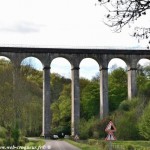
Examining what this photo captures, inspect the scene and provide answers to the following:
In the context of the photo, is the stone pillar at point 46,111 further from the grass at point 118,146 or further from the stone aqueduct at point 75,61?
the grass at point 118,146

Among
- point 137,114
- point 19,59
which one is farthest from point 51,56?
point 137,114

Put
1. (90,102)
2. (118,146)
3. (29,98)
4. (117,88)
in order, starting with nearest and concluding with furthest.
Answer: (118,146) → (29,98) → (90,102) → (117,88)

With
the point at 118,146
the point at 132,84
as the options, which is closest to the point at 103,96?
the point at 132,84

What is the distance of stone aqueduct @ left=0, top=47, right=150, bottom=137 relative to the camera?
164 ft

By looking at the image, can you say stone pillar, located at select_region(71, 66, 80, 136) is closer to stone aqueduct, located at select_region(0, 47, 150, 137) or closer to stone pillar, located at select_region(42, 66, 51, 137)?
stone aqueduct, located at select_region(0, 47, 150, 137)

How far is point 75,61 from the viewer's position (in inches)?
2046

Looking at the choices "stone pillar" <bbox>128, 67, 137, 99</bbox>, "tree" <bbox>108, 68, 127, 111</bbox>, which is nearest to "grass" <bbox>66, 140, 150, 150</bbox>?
"stone pillar" <bbox>128, 67, 137, 99</bbox>

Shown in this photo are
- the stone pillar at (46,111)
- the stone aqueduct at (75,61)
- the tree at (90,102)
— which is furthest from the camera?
the tree at (90,102)

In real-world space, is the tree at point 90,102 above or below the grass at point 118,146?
above

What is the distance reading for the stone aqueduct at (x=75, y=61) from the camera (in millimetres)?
49875

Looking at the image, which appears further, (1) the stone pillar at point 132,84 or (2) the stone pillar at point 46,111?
(1) the stone pillar at point 132,84

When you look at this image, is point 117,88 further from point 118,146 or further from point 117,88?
point 118,146

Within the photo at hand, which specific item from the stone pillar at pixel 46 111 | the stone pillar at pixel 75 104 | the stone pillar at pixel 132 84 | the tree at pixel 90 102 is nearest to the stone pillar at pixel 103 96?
the stone pillar at pixel 75 104

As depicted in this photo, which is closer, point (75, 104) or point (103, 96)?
point (75, 104)
